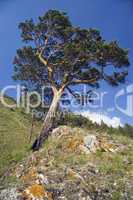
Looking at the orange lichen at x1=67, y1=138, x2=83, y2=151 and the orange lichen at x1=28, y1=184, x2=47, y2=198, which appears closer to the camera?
the orange lichen at x1=28, y1=184, x2=47, y2=198

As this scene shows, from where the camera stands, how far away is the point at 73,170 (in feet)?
60.7

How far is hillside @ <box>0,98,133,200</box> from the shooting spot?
1636 cm

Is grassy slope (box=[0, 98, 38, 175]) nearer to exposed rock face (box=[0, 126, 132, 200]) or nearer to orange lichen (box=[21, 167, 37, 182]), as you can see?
exposed rock face (box=[0, 126, 132, 200])

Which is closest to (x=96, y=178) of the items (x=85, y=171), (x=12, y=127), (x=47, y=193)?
(x=85, y=171)

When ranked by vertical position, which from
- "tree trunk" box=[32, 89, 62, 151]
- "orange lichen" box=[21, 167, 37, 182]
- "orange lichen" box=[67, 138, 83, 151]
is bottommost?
"orange lichen" box=[21, 167, 37, 182]

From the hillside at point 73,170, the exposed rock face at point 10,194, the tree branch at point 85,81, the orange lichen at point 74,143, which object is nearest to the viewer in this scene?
the exposed rock face at point 10,194

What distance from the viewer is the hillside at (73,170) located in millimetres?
16359

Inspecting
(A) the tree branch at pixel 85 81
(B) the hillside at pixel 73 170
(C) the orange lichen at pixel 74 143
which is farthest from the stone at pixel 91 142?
(A) the tree branch at pixel 85 81

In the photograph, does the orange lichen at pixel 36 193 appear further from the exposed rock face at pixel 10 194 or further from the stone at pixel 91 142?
the stone at pixel 91 142

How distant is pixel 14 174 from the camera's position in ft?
65.0

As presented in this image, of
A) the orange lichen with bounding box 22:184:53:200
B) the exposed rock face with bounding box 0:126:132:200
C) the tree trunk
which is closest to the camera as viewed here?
the orange lichen with bounding box 22:184:53:200

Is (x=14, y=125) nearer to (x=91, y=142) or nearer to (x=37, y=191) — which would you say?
(x=91, y=142)

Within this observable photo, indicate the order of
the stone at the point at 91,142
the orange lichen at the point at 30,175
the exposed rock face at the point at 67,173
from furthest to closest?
1. the stone at the point at 91,142
2. the orange lichen at the point at 30,175
3. the exposed rock face at the point at 67,173

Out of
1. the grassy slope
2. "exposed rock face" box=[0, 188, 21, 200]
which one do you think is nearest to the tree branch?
"exposed rock face" box=[0, 188, 21, 200]
